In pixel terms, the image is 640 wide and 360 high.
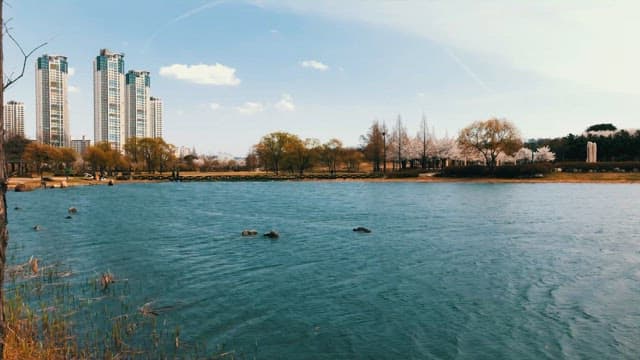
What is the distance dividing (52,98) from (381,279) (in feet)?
608

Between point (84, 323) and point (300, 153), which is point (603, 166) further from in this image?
point (84, 323)

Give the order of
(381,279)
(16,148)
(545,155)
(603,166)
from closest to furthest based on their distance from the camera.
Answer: (381,279)
(603,166)
(16,148)
(545,155)

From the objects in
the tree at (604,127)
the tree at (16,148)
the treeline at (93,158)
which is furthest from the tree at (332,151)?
the tree at (604,127)

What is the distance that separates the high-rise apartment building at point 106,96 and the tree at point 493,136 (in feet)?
455

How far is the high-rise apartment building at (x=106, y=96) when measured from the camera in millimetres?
191125

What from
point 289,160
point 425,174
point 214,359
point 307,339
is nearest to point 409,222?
point 307,339

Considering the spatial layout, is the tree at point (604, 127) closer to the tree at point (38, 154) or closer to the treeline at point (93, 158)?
the treeline at point (93, 158)

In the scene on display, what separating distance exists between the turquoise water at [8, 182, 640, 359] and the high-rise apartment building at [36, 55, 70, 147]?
15455cm

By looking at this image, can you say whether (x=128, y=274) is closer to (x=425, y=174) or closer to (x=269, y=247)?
(x=269, y=247)

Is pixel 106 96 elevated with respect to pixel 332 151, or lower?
elevated

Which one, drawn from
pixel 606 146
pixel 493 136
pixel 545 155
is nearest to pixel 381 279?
pixel 493 136

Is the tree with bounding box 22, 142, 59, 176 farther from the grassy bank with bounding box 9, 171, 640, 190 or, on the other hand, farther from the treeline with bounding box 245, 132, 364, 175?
the treeline with bounding box 245, 132, 364, 175

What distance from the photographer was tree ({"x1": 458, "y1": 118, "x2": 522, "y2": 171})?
4094 inches

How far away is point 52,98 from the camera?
17188cm
